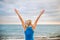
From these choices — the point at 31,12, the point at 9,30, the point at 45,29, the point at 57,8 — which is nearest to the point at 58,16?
the point at 57,8

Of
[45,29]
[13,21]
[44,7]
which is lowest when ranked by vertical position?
[45,29]

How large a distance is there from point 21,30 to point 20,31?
0.12ft

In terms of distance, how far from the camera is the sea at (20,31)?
3.70m

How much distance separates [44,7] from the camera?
3.73 meters

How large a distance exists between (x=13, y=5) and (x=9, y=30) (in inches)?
25.3

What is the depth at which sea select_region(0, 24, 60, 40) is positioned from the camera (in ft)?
12.1

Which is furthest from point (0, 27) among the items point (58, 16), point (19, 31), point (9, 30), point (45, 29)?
point (58, 16)

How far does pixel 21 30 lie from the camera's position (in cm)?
374

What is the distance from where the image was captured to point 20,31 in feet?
12.3

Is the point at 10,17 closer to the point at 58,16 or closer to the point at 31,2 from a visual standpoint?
the point at 31,2

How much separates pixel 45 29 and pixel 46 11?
45 cm

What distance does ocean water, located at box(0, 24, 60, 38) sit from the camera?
370 cm

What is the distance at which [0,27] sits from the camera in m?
3.78

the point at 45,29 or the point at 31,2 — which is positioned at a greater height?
the point at 31,2
